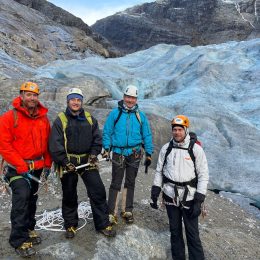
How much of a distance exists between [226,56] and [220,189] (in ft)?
58.3

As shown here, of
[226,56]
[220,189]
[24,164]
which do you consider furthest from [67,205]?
[226,56]

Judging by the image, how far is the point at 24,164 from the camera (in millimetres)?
5336

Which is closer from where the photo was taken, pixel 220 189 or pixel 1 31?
pixel 220 189

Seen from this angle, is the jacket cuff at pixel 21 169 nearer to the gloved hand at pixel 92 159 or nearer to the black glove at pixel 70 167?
the black glove at pixel 70 167

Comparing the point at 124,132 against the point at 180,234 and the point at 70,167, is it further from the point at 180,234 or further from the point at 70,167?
the point at 180,234

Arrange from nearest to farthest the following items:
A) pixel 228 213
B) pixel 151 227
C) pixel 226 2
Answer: pixel 151 227 → pixel 228 213 → pixel 226 2

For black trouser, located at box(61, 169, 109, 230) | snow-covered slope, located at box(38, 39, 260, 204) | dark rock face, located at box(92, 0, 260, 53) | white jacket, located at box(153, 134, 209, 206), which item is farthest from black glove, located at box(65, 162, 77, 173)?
dark rock face, located at box(92, 0, 260, 53)

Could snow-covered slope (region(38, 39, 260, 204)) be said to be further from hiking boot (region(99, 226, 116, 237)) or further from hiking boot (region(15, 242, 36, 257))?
hiking boot (region(15, 242, 36, 257))

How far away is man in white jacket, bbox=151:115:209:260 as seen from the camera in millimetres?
5523

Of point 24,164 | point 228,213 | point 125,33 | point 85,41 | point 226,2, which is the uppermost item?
point 226,2

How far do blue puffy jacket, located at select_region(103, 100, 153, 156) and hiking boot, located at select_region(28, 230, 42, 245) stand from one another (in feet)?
5.79

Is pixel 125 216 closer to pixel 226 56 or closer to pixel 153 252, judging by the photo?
pixel 153 252

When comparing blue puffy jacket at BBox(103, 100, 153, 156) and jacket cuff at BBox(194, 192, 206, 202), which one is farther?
blue puffy jacket at BBox(103, 100, 153, 156)

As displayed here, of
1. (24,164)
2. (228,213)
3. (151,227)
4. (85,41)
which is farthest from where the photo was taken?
(85,41)
